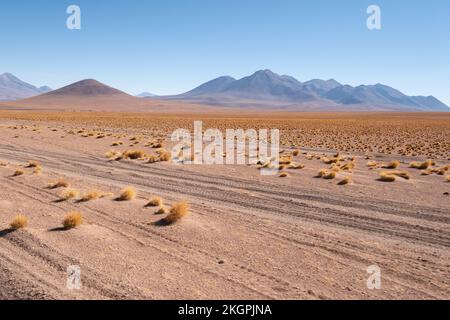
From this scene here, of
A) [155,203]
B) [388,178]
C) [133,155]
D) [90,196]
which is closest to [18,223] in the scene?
[90,196]

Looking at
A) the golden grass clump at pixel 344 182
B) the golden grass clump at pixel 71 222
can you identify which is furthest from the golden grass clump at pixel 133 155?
the golden grass clump at pixel 71 222

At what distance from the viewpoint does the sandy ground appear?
20.6ft

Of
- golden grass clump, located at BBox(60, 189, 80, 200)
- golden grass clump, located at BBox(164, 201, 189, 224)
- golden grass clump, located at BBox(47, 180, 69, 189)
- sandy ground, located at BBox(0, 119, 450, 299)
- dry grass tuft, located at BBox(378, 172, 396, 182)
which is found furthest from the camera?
dry grass tuft, located at BBox(378, 172, 396, 182)

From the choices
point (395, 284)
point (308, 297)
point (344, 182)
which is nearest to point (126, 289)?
point (308, 297)

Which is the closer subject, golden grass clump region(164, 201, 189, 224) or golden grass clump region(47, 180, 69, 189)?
golden grass clump region(164, 201, 189, 224)

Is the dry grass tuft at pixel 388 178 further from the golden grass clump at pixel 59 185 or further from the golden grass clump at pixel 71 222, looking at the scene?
the golden grass clump at pixel 71 222

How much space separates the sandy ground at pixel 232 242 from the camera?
20.6ft

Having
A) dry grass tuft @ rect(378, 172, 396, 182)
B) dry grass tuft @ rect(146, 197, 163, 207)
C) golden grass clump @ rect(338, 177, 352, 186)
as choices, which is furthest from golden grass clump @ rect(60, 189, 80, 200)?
dry grass tuft @ rect(378, 172, 396, 182)

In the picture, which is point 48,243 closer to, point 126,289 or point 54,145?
point 126,289

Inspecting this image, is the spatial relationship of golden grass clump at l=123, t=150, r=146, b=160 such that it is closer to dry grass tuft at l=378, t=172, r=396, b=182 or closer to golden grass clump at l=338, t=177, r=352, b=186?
golden grass clump at l=338, t=177, r=352, b=186

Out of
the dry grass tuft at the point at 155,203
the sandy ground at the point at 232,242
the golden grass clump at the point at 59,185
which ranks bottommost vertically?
the sandy ground at the point at 232,242

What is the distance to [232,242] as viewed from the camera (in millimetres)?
8336

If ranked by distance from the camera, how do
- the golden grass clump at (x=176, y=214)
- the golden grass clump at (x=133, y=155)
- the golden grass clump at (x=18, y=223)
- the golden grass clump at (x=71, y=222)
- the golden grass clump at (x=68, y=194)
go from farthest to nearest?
the golden grass clump at (x=133, y=155)
the golden grass clump at (x=68, y=194)
the golden grass clump at (x=176, y=214)
the golden grass clump at (x=71, y=222)
the golden grass clump at (x=18, y=223)

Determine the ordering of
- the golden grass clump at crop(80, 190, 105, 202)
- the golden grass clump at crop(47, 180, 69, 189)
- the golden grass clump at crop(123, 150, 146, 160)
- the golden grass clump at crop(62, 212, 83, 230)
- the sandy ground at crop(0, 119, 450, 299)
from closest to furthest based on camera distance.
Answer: the sandy ground at crop(0, 119, 450, 299)
the golden grass clump at crop(62, 212, 83, 230)
the golden grass clump at crop(80, 190, 105, 202)
the golden grass clump at crop(47, 180, 69, 189)
the golden grass clump at crop(123, 150, 146, 160)
